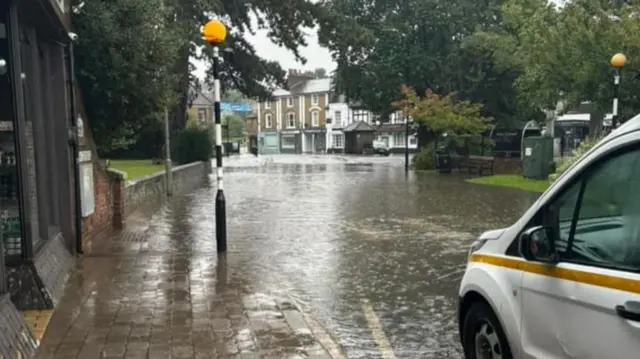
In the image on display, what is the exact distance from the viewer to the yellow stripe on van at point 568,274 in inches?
115

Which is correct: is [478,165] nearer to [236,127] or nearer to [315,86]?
[315,86]

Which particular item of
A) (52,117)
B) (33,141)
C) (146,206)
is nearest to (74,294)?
(33,141)

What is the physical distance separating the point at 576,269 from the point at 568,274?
55 mm

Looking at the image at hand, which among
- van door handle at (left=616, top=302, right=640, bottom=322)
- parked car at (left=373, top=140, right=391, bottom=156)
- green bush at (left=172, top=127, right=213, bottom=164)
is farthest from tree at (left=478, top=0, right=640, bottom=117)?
parked car at (left=373, top=140, right=391, bottom=156)

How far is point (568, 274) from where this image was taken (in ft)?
11.0

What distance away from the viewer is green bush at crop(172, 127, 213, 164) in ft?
99.8

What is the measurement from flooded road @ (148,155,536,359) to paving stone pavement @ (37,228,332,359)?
0.36 metres

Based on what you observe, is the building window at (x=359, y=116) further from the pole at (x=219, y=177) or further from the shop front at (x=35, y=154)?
the shop front at (x=35, y=154)

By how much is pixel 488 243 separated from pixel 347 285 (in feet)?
11.9

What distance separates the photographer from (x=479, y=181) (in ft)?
80.9

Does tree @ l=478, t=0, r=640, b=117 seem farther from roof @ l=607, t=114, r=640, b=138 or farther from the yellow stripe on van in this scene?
roof @ l=607, t=114, r=640, b=138

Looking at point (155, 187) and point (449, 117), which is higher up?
point (449, 117)

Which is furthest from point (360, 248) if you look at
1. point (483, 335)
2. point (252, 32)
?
point (252, 32)

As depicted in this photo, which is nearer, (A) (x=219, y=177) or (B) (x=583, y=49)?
(A) (x=219, y=177)
